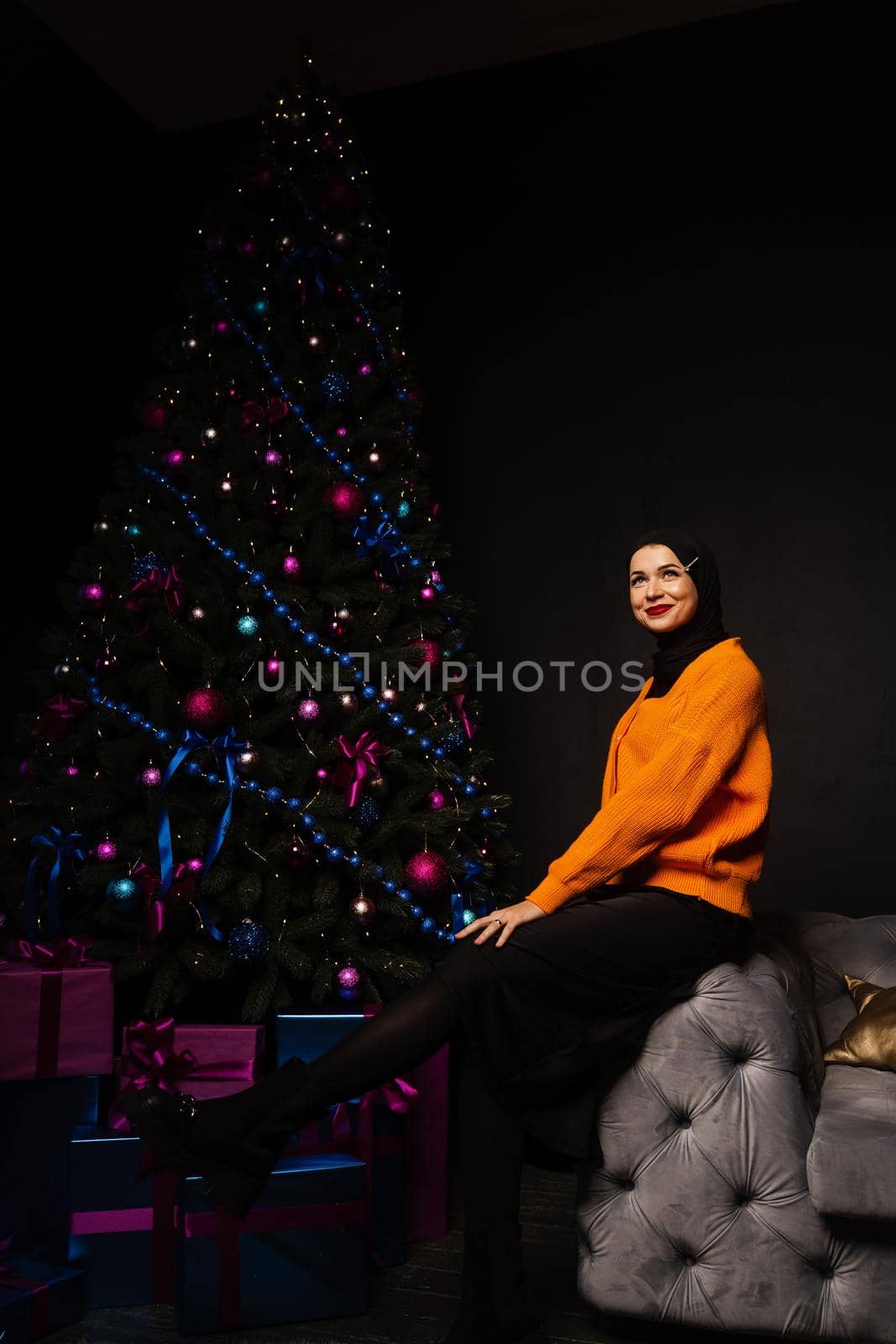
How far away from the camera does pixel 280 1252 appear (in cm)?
210

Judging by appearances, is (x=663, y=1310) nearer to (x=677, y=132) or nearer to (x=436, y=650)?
(x=436, y=650)

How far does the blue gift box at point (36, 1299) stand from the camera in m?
1.98

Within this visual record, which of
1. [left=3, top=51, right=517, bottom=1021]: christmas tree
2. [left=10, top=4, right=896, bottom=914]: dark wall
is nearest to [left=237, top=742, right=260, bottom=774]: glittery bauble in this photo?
[left=3, top=51, right=517, bottom=1021]: christmas tree

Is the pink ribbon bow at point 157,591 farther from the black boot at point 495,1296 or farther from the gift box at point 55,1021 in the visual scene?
the black boot at point 495,1296

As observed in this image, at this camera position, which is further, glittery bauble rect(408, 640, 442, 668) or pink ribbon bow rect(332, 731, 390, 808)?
glittery bauble rect(408, 640, 442, 668)

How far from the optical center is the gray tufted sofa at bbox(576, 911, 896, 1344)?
191 cm

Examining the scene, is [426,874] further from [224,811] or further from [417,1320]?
[417,1320]

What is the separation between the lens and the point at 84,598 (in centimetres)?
274

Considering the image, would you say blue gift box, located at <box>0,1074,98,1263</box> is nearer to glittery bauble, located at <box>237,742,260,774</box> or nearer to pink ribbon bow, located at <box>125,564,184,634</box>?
glittery bauble, located at <box>237,742,260,774</box>

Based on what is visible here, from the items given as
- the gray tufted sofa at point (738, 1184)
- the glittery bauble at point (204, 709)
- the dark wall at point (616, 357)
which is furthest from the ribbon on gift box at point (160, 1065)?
the dark wall at point (616, 357)

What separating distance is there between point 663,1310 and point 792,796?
5.79ft

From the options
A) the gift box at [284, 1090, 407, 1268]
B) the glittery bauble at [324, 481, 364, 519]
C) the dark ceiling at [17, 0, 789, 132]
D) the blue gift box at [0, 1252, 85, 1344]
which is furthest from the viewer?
the dark ceiling at [17, 0, 789, 132]

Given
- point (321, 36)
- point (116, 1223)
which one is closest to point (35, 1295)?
point (116, 1223)

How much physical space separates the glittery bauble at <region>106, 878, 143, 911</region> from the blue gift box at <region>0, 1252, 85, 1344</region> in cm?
73
